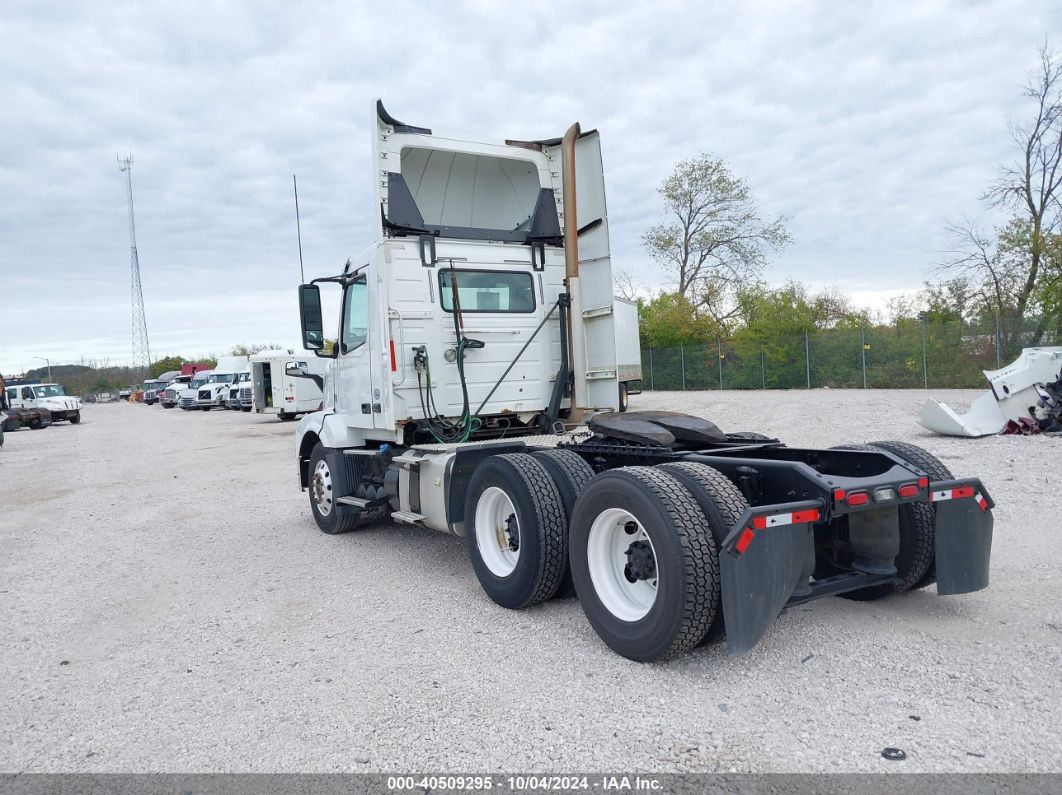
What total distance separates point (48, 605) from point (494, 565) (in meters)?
3.32

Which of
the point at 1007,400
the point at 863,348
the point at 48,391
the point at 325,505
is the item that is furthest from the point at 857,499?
the point at 48,391

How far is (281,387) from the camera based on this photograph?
1089 inches

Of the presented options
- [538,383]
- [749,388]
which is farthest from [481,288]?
[749,388]

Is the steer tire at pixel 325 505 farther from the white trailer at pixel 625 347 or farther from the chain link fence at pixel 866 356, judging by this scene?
the chain link fence at pixel 866 356

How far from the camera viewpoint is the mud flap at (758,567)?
3498mm

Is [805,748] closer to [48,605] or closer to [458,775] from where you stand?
[458,775]

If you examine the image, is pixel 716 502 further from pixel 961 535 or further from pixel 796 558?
pixel 961 535

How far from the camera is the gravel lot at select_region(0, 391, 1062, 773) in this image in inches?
124

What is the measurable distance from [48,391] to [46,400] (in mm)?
1060

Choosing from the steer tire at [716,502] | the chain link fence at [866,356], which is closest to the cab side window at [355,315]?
the steer tire at [716,502]

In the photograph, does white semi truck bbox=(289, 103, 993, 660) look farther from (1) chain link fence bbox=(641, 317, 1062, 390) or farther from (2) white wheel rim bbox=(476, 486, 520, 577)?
(1) chain link fence bbox=(641, 317, 1062, 390)

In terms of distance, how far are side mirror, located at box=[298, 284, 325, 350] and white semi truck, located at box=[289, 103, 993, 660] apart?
0.02 m

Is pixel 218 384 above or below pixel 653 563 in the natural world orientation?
above

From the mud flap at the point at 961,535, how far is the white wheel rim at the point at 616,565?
158 centimetres
